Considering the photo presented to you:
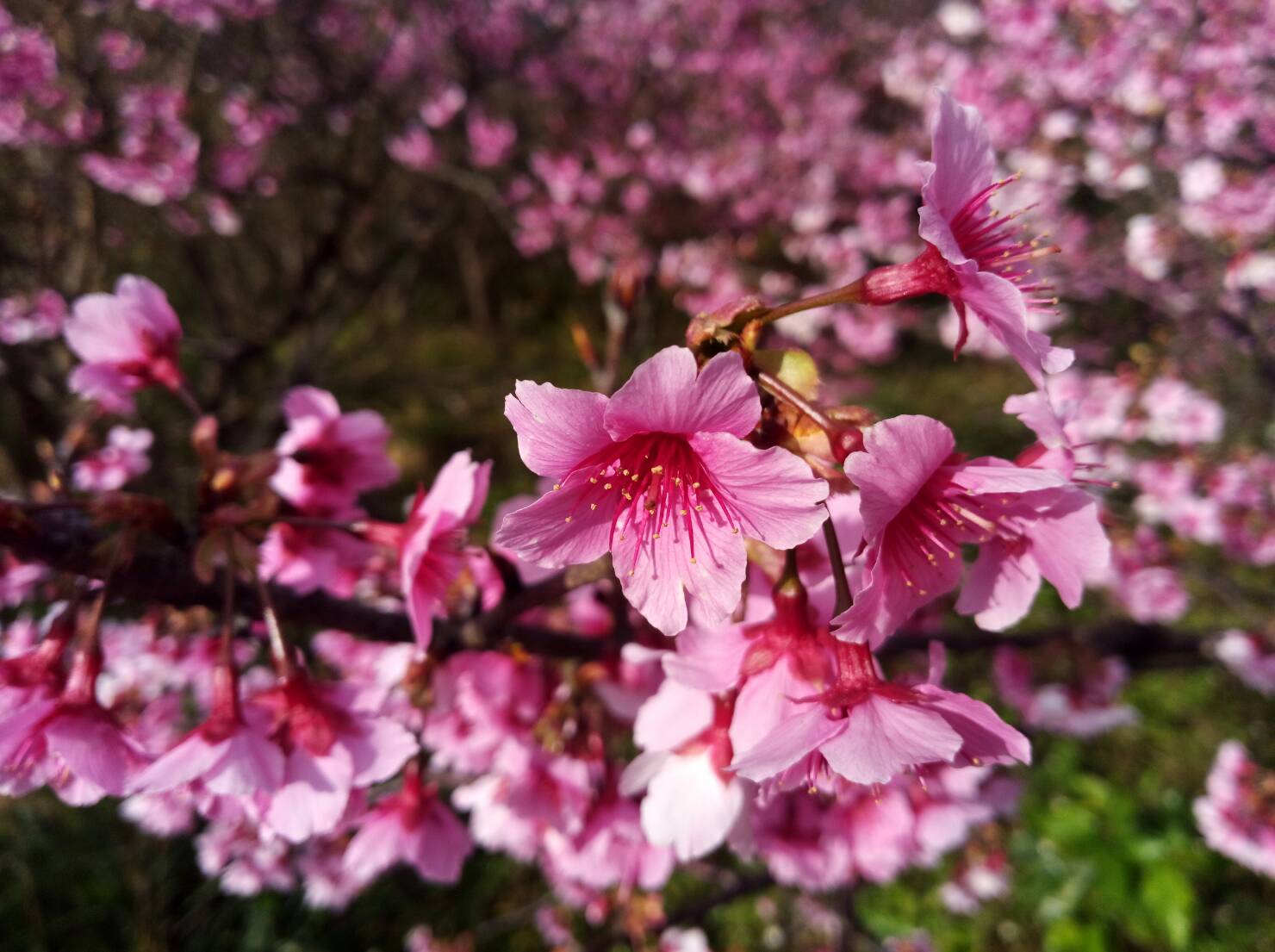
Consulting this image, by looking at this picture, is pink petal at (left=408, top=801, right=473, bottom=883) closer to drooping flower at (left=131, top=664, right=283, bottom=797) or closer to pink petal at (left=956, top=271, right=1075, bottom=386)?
drooping flower at (left=131, top=664, right=283, bottom=797)

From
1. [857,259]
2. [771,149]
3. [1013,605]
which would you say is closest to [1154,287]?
[857,259]

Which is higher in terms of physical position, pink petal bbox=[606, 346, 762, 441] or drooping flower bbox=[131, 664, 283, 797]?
pink petal bbox=[606, 346, 762, 441]

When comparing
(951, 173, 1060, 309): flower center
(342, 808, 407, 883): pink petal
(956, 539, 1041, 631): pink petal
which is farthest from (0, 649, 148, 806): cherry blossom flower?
(951, 173, 1060, 309): flower center

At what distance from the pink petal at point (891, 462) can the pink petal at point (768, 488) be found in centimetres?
3

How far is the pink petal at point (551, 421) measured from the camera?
617mm

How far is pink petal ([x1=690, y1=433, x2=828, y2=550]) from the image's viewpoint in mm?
591

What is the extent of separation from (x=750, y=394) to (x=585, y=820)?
94 cm

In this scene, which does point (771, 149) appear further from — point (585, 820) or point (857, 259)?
point (585, 820)

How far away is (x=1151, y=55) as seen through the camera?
356cm

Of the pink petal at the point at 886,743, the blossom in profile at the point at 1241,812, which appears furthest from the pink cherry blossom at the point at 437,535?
the blossom in profile at the point at 1241,812

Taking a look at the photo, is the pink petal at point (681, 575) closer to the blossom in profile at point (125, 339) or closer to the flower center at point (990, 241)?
the flower center at point (990, 241)

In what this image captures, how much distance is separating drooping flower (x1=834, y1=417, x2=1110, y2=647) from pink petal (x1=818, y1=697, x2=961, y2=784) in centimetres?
7

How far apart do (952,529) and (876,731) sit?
23 centimetres

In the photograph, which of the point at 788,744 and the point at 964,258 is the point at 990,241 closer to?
the point at 964,258
